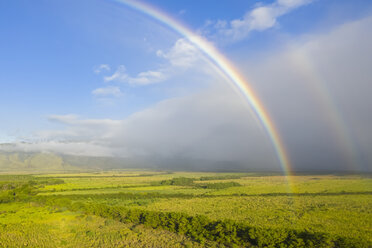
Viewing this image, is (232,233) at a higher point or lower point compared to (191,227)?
higher

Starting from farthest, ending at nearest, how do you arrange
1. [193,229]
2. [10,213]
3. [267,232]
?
[10,213]
[193,229]
[267,232]

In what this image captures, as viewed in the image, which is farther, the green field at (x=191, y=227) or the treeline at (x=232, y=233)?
the green field at (x=191, y=227)

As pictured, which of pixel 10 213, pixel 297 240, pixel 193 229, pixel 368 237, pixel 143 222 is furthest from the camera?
pixel 10 213

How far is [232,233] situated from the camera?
114 feet

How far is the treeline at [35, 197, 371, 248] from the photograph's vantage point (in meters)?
30.4

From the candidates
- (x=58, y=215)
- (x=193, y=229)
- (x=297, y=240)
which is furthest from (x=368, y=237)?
(x=58, y=215)

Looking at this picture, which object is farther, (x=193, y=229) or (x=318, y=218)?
(x=318, y=218)

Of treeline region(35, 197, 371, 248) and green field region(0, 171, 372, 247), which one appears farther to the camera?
green field region(0, 171, 372, 247)

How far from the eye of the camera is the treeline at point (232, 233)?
1196 inches

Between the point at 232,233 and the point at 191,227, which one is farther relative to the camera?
the point at 191,227

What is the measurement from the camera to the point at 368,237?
116 ft

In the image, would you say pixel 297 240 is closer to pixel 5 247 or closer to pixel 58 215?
pixel 5 247

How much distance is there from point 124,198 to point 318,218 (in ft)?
189

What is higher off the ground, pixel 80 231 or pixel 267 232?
pixel 267 232
